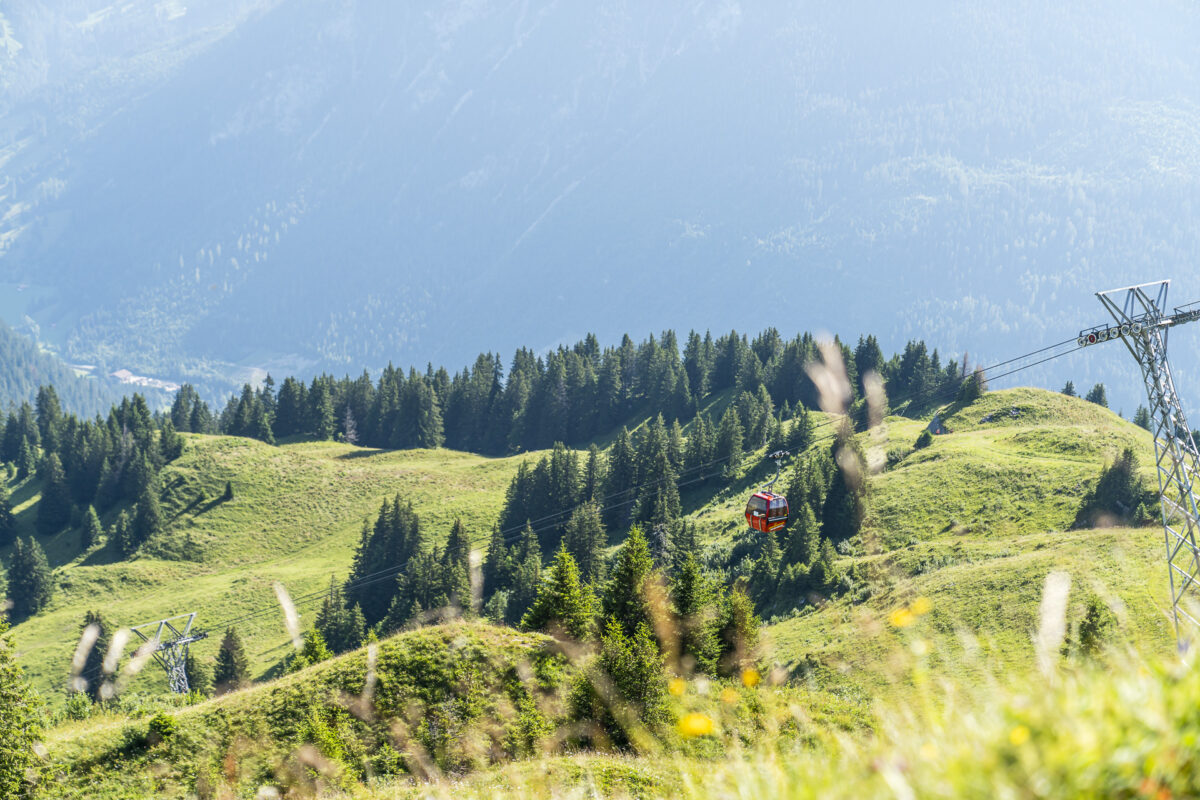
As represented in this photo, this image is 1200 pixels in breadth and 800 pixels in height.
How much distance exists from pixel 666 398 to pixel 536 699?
157 m

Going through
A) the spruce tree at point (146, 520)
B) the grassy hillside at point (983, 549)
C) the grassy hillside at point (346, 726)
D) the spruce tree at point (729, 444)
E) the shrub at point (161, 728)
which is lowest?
the grassy hillside at point (983, 549)

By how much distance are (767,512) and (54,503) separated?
14180 cm

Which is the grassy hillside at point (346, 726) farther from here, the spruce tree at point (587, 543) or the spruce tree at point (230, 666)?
the spruce tree at point (587, 543)

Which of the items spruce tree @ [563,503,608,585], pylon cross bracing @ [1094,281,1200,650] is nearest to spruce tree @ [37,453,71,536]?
spruce tree @ [563,503,608,585]

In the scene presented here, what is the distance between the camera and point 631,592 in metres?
43.2

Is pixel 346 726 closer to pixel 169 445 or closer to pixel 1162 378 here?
pixel 1162 378

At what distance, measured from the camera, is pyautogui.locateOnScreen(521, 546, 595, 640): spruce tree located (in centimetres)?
4262

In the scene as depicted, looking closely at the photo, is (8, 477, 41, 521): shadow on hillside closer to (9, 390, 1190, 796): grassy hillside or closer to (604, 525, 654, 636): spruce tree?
(9, 390, 1190, 796): grassy hillside

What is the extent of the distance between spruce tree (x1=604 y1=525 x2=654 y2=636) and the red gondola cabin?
29126 mm

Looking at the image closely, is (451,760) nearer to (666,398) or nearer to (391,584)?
(391,584)

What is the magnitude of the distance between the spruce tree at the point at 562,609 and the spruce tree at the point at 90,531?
127m

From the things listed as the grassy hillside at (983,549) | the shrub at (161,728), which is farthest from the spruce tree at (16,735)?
the grassy hillside at (983,549)

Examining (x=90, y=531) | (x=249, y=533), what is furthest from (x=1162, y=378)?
(x=90, y=531)

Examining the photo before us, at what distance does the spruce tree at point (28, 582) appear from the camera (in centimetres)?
12019
